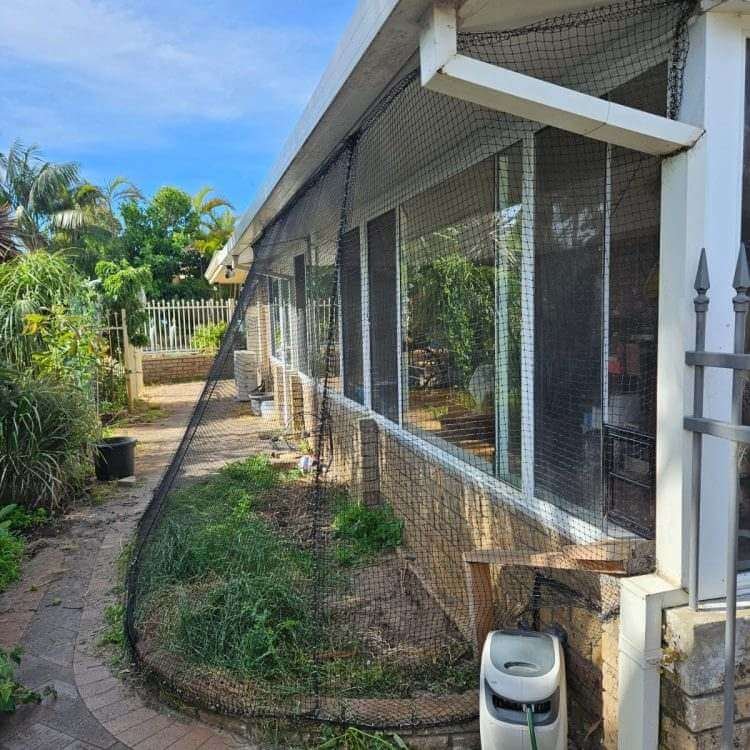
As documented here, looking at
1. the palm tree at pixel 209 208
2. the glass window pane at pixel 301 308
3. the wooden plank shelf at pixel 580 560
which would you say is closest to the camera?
the wooden plank shelf at pixel 580 560

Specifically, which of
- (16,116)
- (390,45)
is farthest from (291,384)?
(16,116)

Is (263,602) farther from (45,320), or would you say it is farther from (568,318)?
(45,320)

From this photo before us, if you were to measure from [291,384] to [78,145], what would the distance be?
23.2m

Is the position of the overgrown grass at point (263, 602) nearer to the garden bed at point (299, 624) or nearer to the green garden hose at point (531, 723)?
the garden bed at point (299, 624)

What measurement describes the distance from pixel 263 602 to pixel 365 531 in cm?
137

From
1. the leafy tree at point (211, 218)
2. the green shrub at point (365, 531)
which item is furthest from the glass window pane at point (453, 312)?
the leafy tree at point (211, 218)

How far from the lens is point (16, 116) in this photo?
23391mm

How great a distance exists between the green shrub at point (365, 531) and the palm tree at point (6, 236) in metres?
5.17

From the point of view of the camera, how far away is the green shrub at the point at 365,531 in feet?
13.2

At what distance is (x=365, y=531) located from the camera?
4285 millimetres

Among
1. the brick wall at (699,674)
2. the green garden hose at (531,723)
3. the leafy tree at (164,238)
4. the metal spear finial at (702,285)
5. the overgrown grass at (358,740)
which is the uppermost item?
the leafy tree at (164,238)

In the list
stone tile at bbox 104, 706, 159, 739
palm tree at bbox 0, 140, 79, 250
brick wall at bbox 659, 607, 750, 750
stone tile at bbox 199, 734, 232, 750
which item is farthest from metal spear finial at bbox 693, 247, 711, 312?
palm tree at bbox 0, 140, 79, 250

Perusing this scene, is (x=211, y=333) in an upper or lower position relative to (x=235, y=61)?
lower

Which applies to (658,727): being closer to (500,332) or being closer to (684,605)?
(684,605)
